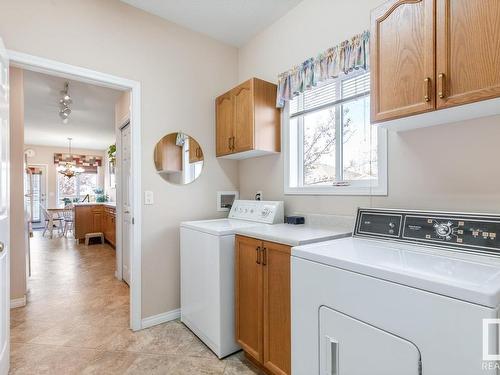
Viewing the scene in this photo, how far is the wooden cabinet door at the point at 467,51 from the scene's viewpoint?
3.53ft

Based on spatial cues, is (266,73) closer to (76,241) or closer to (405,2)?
(405,2)

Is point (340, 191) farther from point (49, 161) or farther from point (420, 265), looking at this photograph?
point (49, 161)

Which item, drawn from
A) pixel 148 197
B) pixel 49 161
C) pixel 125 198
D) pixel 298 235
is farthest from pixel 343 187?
pixel 49 161

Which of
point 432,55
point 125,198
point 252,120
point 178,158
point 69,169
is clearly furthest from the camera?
point 69,169

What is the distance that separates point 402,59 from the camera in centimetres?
135

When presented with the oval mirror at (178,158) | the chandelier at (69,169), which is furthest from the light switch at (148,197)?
the chandelier at (69,169)

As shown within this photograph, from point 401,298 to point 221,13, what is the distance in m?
2.54

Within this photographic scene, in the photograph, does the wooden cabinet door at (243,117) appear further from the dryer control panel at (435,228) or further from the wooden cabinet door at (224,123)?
the dryer control panel at (435,228)

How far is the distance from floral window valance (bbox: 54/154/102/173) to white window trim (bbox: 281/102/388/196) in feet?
29.5

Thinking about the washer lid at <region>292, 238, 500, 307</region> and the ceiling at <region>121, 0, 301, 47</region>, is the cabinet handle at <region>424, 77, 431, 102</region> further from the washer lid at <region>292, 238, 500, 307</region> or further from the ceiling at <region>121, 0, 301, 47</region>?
the ceiling at <region>121, 0, 301, 47</region>

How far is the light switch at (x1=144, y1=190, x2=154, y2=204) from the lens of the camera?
7.72 feet

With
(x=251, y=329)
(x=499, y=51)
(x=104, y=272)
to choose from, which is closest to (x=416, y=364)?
(x=251, y=329)

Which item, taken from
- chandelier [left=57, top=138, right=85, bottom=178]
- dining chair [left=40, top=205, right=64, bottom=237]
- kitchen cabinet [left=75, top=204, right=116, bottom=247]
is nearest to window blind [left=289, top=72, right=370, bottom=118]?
kitchen cabinet [left=75, top=204, right=116, bottom=247]

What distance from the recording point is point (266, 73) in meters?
2.61
